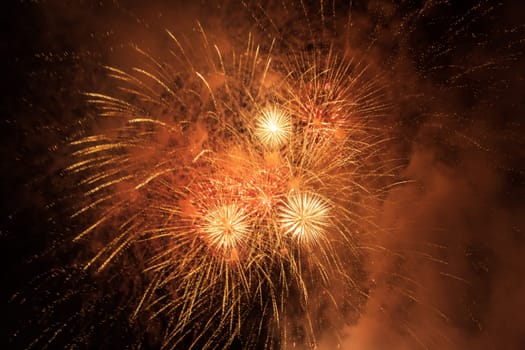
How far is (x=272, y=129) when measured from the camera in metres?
5.04

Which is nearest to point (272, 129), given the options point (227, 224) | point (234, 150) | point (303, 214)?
point (234, 150)

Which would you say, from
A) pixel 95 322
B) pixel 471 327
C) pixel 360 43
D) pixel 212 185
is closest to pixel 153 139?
pixel 212 185

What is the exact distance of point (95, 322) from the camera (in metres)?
7.69

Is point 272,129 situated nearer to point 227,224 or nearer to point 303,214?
point 303,214

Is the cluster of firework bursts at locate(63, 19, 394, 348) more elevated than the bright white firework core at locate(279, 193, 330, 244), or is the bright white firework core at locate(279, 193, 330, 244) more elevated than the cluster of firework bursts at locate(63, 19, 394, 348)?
the cluster of firework bursts at locate(63, 19, 394, 348)

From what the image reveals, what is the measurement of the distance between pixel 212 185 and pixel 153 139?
47.4 inches

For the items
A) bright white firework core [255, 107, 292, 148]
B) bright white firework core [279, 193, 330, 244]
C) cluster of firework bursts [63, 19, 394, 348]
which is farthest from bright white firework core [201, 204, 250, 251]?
bright white firework core [255, 107, 292, 148]

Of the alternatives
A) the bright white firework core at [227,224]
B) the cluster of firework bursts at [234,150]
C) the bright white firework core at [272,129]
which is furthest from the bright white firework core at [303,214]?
the bright white firework core at [272,129]

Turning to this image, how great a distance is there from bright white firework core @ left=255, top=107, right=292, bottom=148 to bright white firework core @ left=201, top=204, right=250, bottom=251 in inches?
41.1

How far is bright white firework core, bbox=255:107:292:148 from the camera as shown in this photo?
5.04 metres

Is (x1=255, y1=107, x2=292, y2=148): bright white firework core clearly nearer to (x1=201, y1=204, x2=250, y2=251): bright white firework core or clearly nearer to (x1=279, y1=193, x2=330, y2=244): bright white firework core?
(x1=279, y1=193, x2=330, y2=244): bright white firework core

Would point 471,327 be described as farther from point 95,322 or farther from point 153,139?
point 95,322

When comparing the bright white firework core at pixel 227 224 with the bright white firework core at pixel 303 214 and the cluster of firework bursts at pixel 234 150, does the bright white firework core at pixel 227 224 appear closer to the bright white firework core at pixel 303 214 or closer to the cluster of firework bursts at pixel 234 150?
the cluster of firework bursts at pixel 234 150

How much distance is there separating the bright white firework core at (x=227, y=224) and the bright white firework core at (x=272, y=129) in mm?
1044
